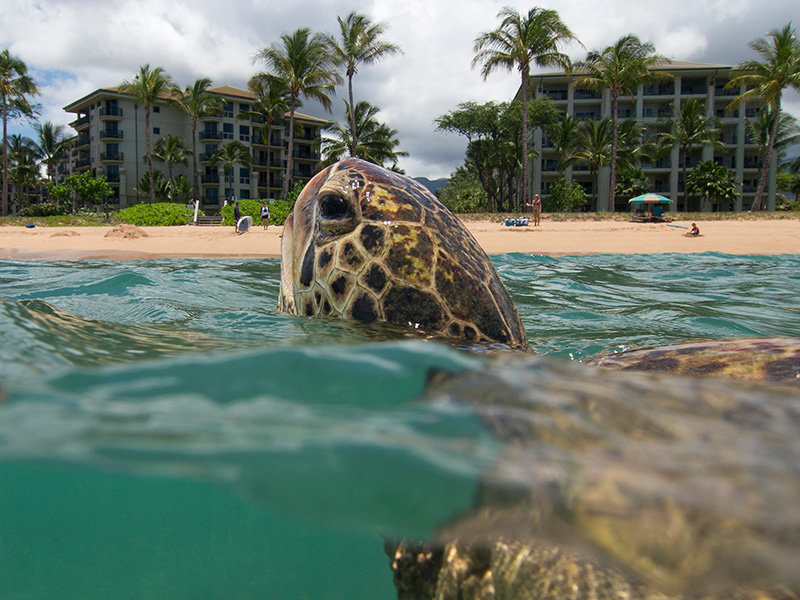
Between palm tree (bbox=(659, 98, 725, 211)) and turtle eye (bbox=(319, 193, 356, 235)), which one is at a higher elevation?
palm tree (bbox=(659, 98, 725, 211))

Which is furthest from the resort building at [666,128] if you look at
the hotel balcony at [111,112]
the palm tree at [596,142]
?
the hotel balcony at [111,112]

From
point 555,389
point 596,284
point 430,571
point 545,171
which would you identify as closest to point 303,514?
point 430,571

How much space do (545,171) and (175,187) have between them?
113ft

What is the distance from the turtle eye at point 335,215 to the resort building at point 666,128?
1928 inches

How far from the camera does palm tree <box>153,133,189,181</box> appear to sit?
5012cm

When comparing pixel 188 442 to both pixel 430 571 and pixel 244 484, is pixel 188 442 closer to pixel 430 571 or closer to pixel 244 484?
pixel 244 484

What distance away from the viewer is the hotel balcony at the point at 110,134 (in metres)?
53.3

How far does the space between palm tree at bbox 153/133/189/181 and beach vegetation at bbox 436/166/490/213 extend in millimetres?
25510

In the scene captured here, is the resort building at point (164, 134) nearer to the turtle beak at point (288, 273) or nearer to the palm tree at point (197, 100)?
the palm tree at point (197, 100)

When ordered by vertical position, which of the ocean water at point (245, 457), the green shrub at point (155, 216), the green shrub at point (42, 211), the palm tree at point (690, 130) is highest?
the palm tree at point (690, 130)

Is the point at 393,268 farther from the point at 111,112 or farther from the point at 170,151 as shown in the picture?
the point at 111,112

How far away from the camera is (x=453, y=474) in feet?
3.76

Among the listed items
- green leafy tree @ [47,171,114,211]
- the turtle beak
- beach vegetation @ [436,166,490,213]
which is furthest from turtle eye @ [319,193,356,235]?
green leafy tree @ [47,171,114,211]

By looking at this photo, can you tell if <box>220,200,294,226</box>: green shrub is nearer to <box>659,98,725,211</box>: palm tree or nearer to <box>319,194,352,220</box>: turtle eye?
<box>319,194,352,220</box>: turtle eye
